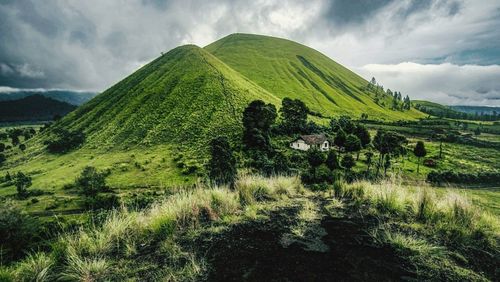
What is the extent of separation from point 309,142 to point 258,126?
48.1 ft

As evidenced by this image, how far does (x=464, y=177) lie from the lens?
68000 millimetres

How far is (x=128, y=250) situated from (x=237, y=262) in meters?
2.16

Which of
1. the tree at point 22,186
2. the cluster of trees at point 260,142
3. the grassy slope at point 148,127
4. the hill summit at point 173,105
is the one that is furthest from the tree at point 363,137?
the tree at point 22,186

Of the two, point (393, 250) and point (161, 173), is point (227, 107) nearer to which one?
point (161, 173)

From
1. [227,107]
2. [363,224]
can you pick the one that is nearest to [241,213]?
[363,224]

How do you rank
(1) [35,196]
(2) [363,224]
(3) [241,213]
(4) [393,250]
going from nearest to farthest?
(4) [393,250], (2) [363,224], (3) [241,213], (1) [35,196]

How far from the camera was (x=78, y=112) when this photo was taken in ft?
387

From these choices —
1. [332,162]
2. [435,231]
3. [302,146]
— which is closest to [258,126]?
[302,146]

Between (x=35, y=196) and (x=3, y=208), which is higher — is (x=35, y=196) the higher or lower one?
the lower one

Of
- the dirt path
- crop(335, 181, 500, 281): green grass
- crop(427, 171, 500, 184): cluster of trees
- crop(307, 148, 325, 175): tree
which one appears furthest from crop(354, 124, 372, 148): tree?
the dirt path

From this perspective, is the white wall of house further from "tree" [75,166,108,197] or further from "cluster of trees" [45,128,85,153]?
"cluster of trees" [45,128,85,153]

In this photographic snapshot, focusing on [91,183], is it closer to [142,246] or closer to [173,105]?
[173,105]

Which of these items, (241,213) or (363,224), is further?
(241,213)

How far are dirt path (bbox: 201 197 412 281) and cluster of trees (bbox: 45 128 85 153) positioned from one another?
100825 millimetres
